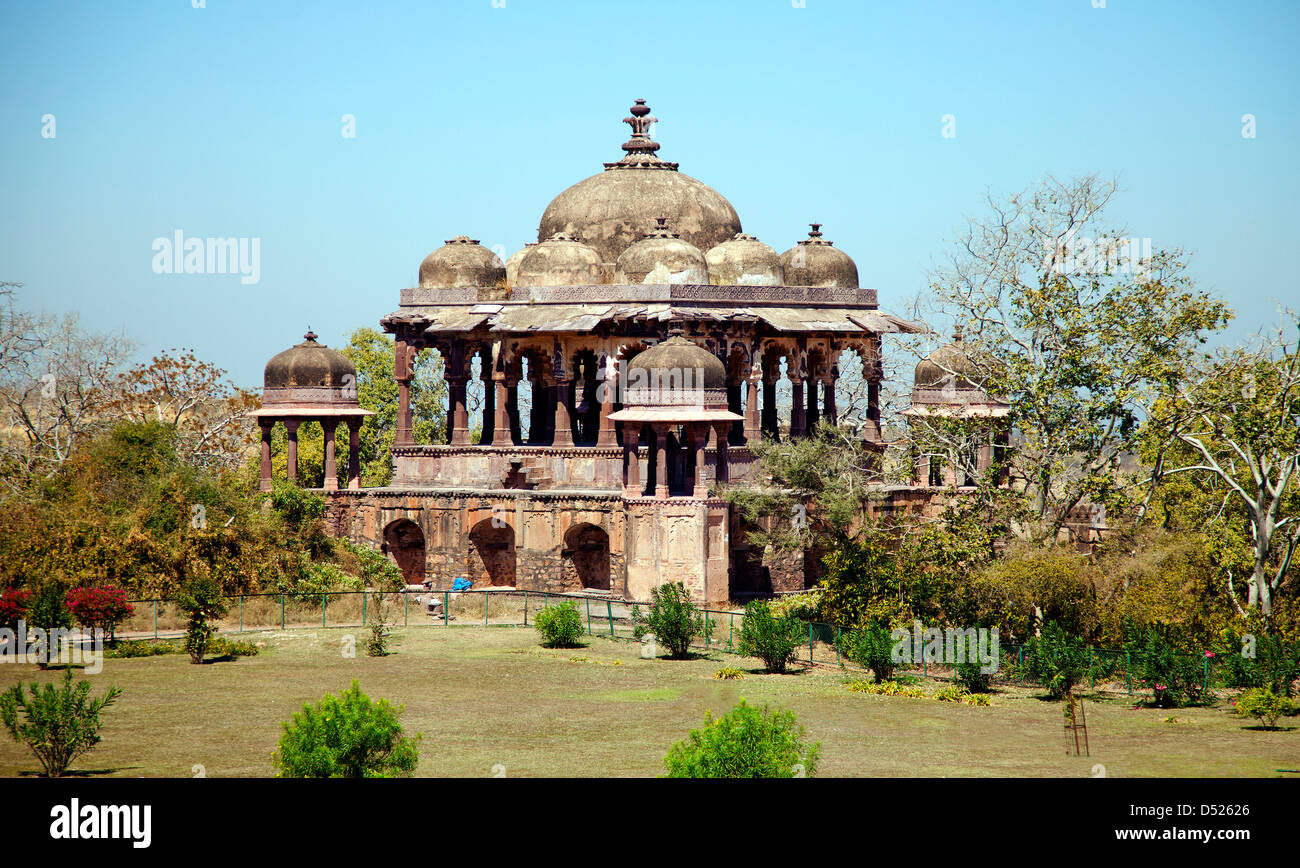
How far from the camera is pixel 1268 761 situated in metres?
20.1

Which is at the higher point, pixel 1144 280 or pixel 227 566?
pixel 1144 280

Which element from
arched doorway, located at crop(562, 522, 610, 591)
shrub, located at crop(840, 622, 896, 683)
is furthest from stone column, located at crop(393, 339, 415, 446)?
shrub, located at crop(840, 622, 896, 683)

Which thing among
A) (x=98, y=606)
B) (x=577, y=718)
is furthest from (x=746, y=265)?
(x=577, y=718)

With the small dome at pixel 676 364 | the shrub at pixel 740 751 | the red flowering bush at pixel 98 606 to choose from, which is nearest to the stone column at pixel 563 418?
the small dome at pixel 676 364

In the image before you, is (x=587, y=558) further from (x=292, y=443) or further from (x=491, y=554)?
(x=292, y=443)

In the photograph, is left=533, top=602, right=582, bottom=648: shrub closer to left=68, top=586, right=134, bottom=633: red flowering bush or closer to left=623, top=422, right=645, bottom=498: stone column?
left=623, top=422, right=645, bottom=498: stone column

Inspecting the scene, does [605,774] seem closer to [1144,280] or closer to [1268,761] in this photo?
[1268,761]

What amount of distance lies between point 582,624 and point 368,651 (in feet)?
14.9

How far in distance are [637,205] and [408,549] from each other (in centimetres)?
1084

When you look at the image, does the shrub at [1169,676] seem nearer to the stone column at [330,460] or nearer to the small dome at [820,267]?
the small dome at [820,267]

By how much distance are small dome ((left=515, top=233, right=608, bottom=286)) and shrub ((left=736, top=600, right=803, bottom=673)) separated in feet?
43.3

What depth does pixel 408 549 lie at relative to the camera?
39.1 metres
